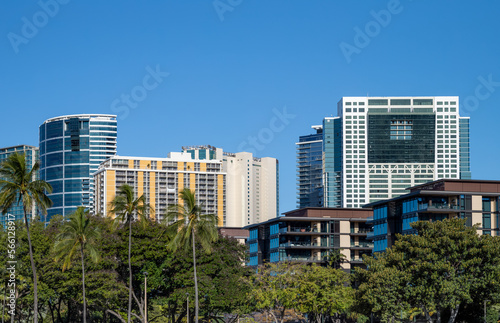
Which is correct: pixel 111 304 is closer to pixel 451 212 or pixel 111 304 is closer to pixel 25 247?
pixel 25 247

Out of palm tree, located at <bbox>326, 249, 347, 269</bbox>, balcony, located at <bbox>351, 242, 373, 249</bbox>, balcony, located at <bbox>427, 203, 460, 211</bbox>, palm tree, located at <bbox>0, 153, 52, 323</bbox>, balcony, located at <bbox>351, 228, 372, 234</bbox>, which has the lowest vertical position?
palm tree, located at <bbox>326, 249, 347, 269</bbox>

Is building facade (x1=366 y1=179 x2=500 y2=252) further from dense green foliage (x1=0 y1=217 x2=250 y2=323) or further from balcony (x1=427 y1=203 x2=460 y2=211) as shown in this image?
dense green foliage (x1=0 y1=217 x2=250 y2=323)

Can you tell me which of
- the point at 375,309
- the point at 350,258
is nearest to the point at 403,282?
the point at 375,309

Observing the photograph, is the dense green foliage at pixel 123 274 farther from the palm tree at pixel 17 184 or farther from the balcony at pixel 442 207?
the balcony at pixel 442 207

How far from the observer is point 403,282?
82500 millimetres

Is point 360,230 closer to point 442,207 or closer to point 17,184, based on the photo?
point 442,207

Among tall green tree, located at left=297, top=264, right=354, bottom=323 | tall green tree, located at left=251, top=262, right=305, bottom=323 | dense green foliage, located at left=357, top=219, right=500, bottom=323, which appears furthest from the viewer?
tall green tree, located at left=297, top=264, right=354, bottom=323

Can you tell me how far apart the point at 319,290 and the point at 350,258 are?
51.9 m

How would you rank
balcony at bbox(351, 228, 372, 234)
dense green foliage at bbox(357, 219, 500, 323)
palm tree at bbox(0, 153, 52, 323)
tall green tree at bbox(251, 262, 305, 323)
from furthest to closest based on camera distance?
balcony at bbox(351, 228, 372, 234)
tall green tree at bbox(251, 262, 305, 323)
dense green foliage at bbox(357, 219, 500, 323)
palm tree at bbox(0, 153, 52, 323)

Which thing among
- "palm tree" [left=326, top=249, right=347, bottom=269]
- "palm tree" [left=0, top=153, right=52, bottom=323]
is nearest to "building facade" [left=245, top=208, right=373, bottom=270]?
"palm tree" [left=326, top=249, right=347, bottom=269]

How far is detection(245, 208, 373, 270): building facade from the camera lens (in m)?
143

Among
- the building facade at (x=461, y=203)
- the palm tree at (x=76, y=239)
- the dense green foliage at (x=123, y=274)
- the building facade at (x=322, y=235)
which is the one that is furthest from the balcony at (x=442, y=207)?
the palm tree at (x=76, y=239)

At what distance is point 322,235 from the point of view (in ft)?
472

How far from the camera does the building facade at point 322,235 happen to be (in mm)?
142750
